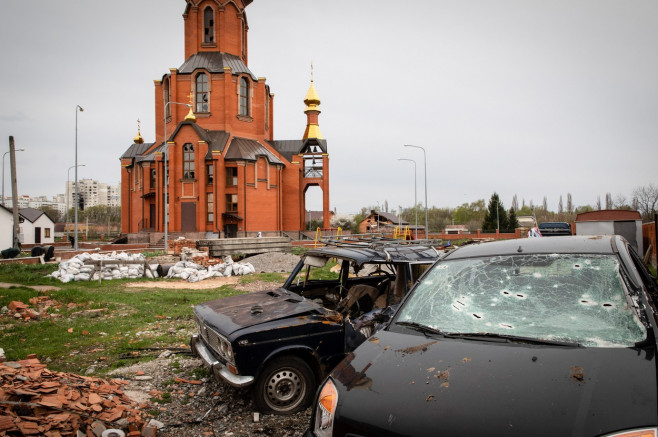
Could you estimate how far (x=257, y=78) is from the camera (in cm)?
4341

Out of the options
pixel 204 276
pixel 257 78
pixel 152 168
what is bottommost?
pixel 204 276

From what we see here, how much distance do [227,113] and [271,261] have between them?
69.7 ft

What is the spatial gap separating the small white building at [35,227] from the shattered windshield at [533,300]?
212 ft

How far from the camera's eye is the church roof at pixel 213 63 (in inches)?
1610

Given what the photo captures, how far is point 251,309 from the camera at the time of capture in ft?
16.8

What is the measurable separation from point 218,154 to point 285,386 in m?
35.1

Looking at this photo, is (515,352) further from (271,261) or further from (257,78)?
(257,78)

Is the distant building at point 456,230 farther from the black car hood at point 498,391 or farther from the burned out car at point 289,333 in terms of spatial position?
the black car hood at point 498,391

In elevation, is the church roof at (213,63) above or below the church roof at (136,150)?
above

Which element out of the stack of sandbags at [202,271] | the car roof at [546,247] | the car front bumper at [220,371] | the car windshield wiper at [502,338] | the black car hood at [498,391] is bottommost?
the stack of sandbags at [202,271]

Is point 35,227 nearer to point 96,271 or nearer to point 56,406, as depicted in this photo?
point 96,271

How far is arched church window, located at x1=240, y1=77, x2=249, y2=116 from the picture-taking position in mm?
41625

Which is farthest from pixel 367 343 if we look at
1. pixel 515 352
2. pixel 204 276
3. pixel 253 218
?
pixel 253 218

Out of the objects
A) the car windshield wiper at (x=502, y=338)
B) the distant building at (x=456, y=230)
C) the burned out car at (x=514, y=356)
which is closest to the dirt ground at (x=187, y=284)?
the burned out car at (x=514, y=356)
